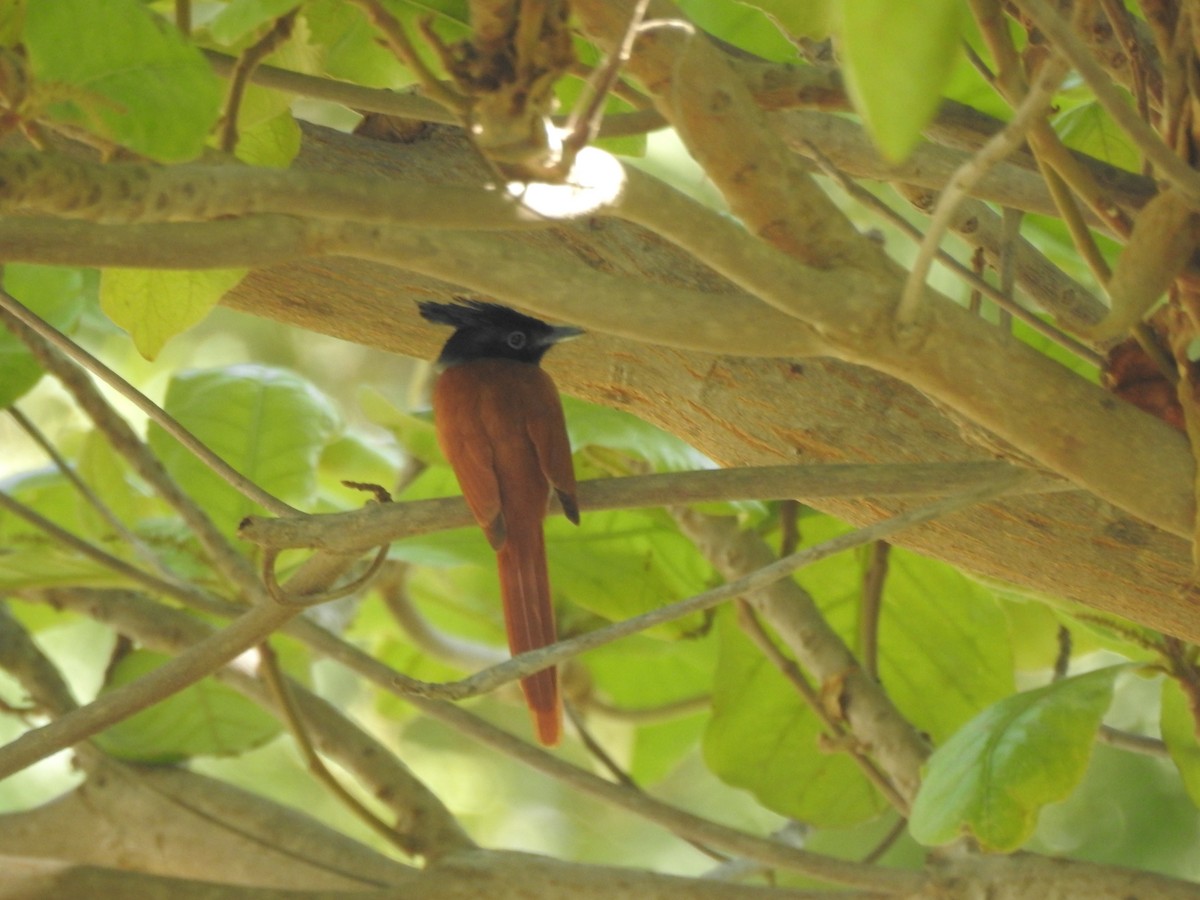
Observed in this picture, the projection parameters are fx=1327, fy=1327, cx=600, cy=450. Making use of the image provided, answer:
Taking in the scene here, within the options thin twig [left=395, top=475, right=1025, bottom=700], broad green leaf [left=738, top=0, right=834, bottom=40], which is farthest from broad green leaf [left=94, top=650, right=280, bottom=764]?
broad green leaf [left=738, top=0, right=834, bottom=40]

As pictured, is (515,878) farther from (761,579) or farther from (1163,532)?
(1163,532)

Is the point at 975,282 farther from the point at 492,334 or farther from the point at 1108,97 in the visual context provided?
the point at 492,334

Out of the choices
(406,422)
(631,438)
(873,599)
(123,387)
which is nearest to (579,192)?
(123,387)

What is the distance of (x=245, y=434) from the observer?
190 centimetres

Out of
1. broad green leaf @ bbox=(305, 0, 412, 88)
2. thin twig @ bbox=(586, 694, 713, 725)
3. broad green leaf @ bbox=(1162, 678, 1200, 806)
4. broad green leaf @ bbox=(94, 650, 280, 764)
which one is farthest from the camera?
thin twig @ bbox=(586, 694, 713, 725)

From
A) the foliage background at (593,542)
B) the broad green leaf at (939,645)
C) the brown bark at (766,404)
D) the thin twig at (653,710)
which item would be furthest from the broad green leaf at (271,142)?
the thin twig at (653,710)

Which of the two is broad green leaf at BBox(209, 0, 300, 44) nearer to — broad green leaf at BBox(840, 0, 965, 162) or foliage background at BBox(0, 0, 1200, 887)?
foliage background at BBox(0, 0, 1200, 887)

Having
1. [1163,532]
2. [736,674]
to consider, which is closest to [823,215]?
[1163,532]

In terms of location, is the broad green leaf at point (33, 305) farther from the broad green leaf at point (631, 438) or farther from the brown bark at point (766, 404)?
the broad green leaf at point (631, 438)

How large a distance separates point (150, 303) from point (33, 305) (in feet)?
1.59

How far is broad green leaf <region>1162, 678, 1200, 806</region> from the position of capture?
1371 millimetres

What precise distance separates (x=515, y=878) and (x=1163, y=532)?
2.52 ft

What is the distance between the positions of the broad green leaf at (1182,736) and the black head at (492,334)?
2.81 feet

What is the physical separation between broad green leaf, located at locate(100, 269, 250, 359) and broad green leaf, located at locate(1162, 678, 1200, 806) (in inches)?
40.8
